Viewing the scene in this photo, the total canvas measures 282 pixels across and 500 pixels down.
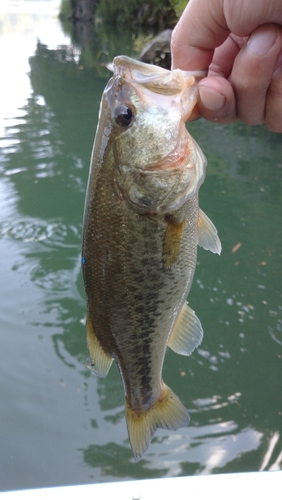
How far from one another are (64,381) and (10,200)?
3319mm

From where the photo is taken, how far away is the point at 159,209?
1.51m

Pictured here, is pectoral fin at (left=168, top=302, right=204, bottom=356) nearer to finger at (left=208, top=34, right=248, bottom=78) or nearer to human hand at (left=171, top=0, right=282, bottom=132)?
human hand at (left=171, top=0, right=282, bottom=132)

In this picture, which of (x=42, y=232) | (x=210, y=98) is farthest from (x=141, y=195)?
(x=42, y=232)

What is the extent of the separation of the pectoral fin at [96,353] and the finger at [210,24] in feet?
3.92

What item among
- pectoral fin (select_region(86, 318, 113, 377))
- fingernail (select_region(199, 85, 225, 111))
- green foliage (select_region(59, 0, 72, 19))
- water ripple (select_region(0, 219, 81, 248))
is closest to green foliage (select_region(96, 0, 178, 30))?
green foliage (select_region(59, 0, 72, 19))

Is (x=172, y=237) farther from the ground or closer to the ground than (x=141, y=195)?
closer to the ground

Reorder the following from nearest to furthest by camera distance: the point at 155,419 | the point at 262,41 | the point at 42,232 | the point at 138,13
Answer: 1. the point at 262,41
2. the point at 155,419
3. the point at 42,232
4. the point at 138,13

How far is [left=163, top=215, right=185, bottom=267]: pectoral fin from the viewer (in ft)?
5.01

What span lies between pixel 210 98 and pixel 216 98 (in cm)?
4

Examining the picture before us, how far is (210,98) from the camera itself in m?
1.67

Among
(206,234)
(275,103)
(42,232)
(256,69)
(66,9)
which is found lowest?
(42,232)

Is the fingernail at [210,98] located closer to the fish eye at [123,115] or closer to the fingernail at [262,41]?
the fingernail at [262,41]

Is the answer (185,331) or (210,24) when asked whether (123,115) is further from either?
(185,331)

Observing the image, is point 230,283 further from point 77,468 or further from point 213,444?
point 77,468
